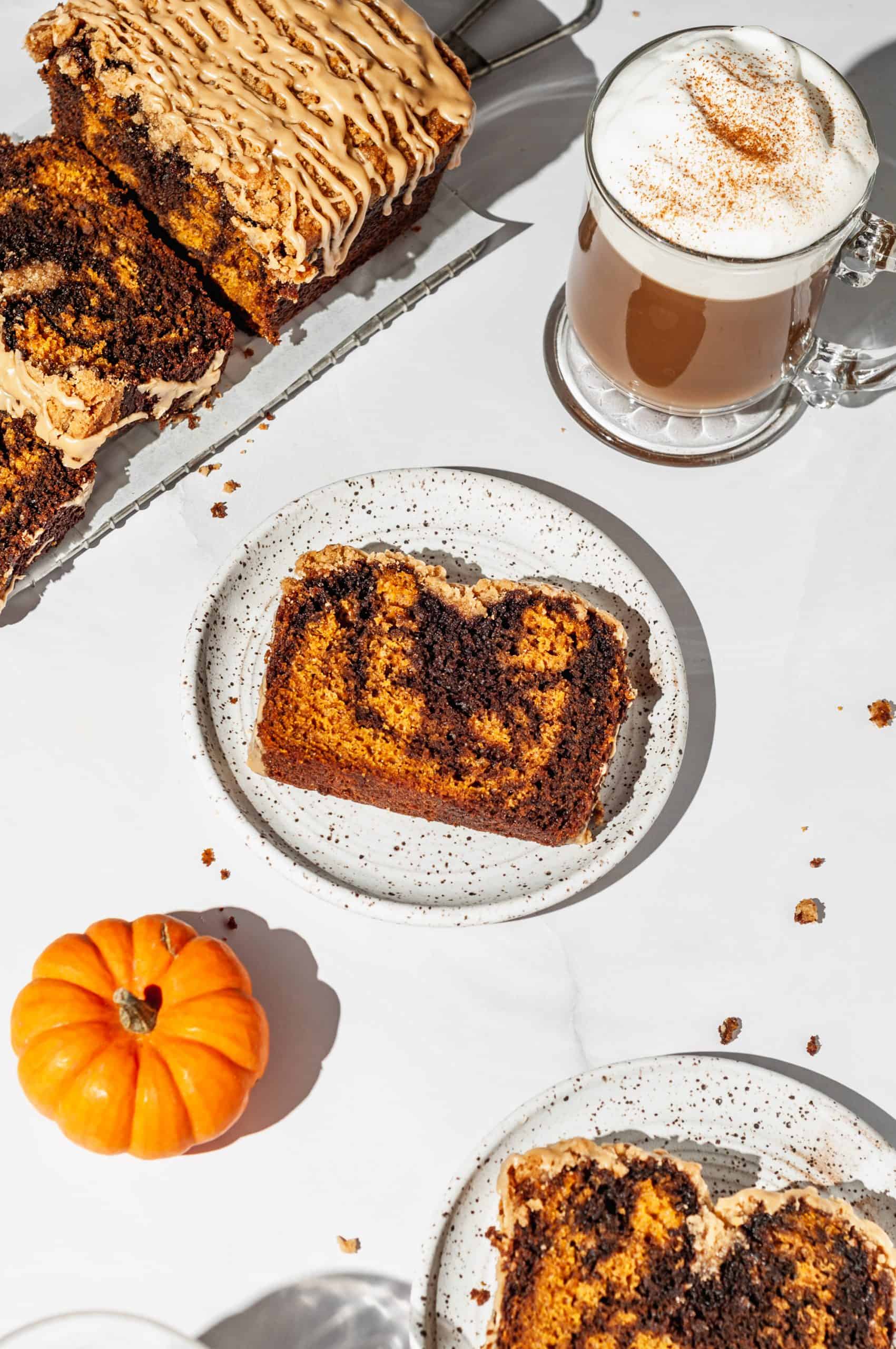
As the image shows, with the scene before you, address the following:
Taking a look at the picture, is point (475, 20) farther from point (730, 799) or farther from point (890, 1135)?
point (890, 1135)

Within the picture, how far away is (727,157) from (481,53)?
1050mm

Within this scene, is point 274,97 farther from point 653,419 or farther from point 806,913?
point 806,913

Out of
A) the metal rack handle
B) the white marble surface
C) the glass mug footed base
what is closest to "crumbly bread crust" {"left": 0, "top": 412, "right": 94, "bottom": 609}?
the white marble surface

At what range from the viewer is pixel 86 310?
2.40 metres

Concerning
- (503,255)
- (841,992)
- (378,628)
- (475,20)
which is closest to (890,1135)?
(841,992)

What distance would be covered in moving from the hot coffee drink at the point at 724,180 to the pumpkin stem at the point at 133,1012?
4.93 feet

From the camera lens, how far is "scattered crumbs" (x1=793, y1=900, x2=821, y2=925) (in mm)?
2553

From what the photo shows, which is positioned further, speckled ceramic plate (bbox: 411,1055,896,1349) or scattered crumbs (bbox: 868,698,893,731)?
scattered crumbs (bbox: 868,698,893,731)

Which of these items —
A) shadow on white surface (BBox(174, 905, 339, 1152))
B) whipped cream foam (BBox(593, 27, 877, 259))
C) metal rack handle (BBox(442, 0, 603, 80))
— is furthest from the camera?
metal rack handle (BBox(442, 0, 603, 80))

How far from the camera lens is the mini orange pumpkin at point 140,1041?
2.28 metres

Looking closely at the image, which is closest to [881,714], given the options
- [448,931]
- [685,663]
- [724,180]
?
[685,663]

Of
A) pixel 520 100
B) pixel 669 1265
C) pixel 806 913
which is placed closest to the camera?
pixel 669 1265

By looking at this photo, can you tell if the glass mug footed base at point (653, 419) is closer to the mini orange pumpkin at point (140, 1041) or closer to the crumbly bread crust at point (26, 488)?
the crumbly bread crust at point (26, 488)

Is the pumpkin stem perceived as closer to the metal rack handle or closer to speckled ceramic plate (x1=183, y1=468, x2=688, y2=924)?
speckled ceramic plate (x1=183, y1=468, x2=688, y2=924)
